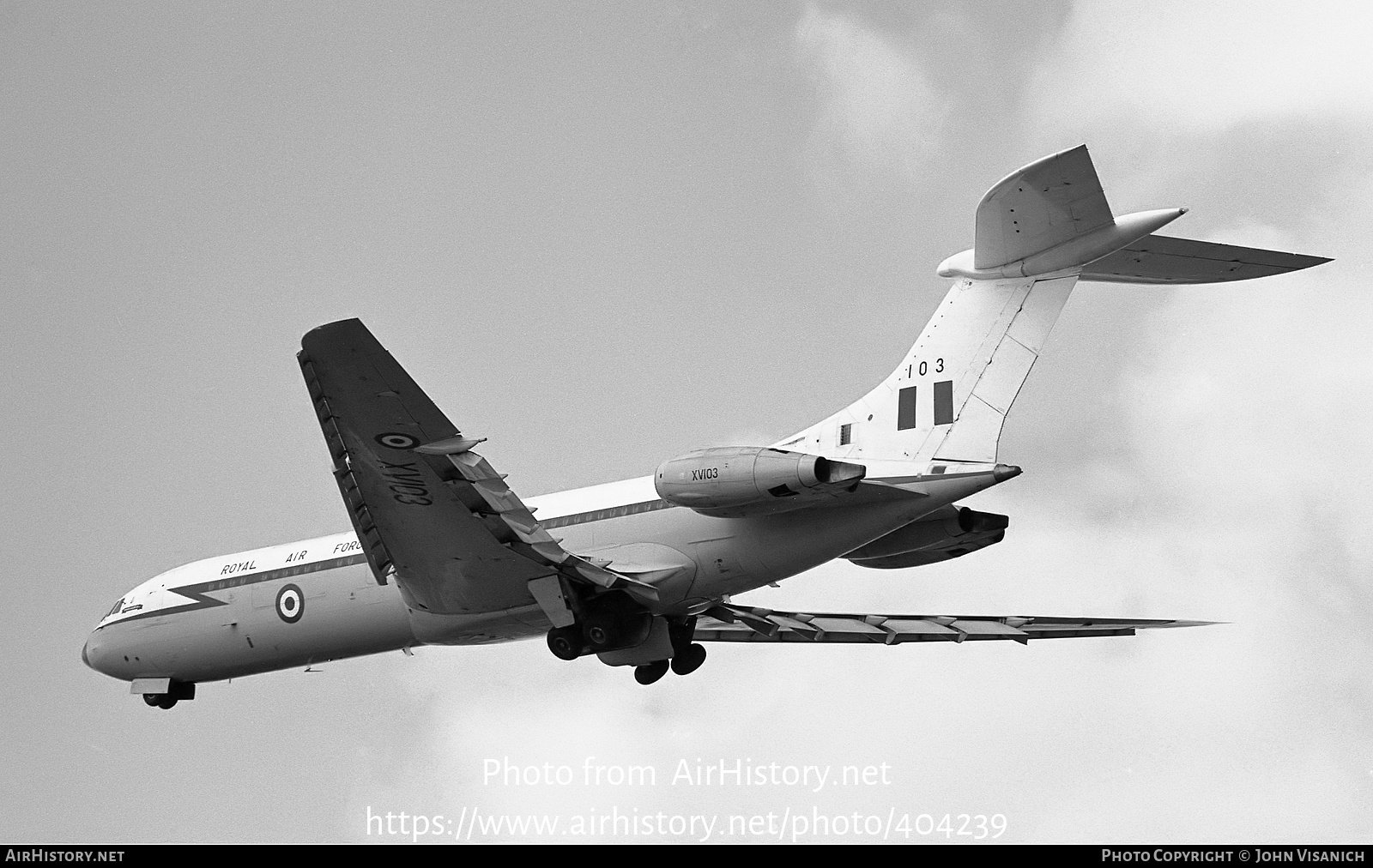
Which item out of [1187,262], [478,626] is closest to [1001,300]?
[1187,262]

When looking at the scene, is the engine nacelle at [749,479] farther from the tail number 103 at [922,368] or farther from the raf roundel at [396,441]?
the raf roundel at [396,441]

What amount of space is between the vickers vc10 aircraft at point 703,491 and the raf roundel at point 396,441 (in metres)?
0.03

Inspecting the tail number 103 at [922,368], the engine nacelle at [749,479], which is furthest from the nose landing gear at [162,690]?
the tail number 103 at [922,368]

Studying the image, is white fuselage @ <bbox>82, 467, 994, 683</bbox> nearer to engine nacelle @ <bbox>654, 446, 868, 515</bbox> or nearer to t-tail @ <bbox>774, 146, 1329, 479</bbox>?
t-tail @ <bbox>774, 146, 1329, 479</bbox>

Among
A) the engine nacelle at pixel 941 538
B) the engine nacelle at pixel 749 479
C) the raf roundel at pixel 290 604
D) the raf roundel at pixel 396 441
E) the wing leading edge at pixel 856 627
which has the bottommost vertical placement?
the wing leading edge at pixel 856 627

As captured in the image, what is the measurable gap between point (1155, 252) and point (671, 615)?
9.07m

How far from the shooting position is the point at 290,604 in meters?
28.7

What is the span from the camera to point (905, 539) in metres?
25.5

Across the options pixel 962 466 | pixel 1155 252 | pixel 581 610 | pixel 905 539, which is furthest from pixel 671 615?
pixel 1155 252

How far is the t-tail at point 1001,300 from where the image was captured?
22766mm

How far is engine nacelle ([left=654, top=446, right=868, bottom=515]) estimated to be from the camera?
74.0ft

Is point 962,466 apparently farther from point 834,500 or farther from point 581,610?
point 581,610

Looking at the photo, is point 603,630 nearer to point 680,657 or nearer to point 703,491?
point 680,657
